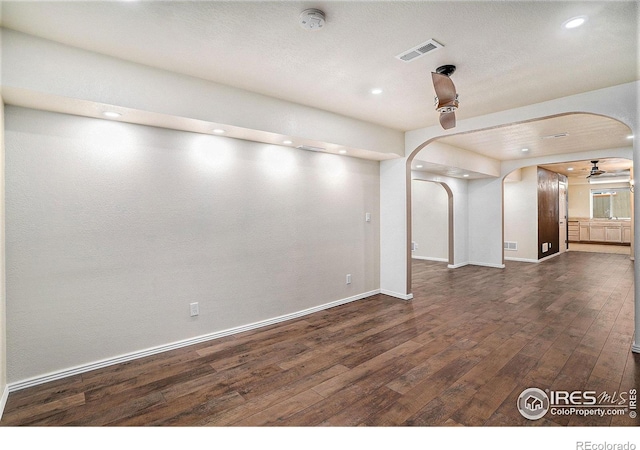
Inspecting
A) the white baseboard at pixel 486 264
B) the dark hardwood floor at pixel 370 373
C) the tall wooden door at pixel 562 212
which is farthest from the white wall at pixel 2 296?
the tall wooden door at pixel 562 212

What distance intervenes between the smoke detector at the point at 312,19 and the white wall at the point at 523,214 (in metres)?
8.48

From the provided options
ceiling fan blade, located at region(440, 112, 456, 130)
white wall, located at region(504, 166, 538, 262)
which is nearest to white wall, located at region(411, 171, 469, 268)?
white wall, located at region(504, 166, 538, 262)

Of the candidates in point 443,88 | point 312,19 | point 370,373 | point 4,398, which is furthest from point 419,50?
point 4,398

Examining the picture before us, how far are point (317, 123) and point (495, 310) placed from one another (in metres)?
3.55

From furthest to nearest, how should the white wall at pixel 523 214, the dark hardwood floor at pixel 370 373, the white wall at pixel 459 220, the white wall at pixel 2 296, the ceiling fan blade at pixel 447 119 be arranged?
1. the white wall at pixel 523 214
2. the white wall at pixel 459 220
3. the ceiling fan blade at pixel 447 119
4. the white wall at pixel 2 296
5. the dark hardwood floor at pixel 370 373

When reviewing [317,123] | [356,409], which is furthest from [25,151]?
[356,409]

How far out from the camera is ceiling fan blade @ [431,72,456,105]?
2401 millimetres

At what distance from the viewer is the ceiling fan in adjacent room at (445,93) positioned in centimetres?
242

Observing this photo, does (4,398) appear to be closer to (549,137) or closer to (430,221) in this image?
(549,137)

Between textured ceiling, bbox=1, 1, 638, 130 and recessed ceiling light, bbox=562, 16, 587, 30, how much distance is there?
0.05 meters

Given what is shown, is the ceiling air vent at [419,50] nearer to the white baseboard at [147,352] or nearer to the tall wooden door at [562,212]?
the white baseboard at [147,352]

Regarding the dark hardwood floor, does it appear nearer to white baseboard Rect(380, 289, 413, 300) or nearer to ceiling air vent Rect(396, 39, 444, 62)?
white baseboard Rect(380, 289, 413, 300)

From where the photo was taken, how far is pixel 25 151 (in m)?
2.47

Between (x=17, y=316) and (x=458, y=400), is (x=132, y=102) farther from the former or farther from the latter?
(x=458, y=400)
